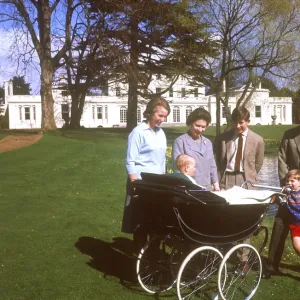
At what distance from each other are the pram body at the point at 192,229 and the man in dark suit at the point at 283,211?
498 mm

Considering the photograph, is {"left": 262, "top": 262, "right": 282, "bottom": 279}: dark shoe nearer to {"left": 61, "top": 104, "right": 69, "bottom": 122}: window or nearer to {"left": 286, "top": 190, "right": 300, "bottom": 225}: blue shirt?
{"left": 286, "top": 190, "right": 300, "bottom": 225}: blue shirt

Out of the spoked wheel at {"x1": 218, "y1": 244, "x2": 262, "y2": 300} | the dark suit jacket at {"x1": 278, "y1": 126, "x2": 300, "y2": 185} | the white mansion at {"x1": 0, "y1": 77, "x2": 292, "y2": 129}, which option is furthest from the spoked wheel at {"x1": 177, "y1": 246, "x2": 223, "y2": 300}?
the white mansion at {"x1": 0, "y1": 77, "x2": 292, "y2": 129}

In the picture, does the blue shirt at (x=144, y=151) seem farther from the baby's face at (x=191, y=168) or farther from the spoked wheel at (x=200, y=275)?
the spoked wheel at (x=200, y=275)

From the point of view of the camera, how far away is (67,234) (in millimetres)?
7746

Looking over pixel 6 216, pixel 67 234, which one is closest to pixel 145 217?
pixel 67 234

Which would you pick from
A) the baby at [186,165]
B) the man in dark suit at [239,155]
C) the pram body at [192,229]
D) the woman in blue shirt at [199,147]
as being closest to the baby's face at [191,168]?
the baby at [186,165]

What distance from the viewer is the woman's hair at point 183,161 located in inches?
204

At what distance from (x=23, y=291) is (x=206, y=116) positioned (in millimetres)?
2598

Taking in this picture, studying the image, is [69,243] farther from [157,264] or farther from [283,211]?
[283,211]

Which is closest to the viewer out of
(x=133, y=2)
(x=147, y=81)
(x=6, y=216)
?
(x=6, y=216)

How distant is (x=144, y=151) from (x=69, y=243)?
7.51ft

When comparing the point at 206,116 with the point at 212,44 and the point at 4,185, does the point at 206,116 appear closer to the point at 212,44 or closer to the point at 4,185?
the point at 4,185

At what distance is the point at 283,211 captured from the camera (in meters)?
5.69

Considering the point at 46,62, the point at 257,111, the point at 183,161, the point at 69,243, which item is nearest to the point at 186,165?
the point at 183,161
